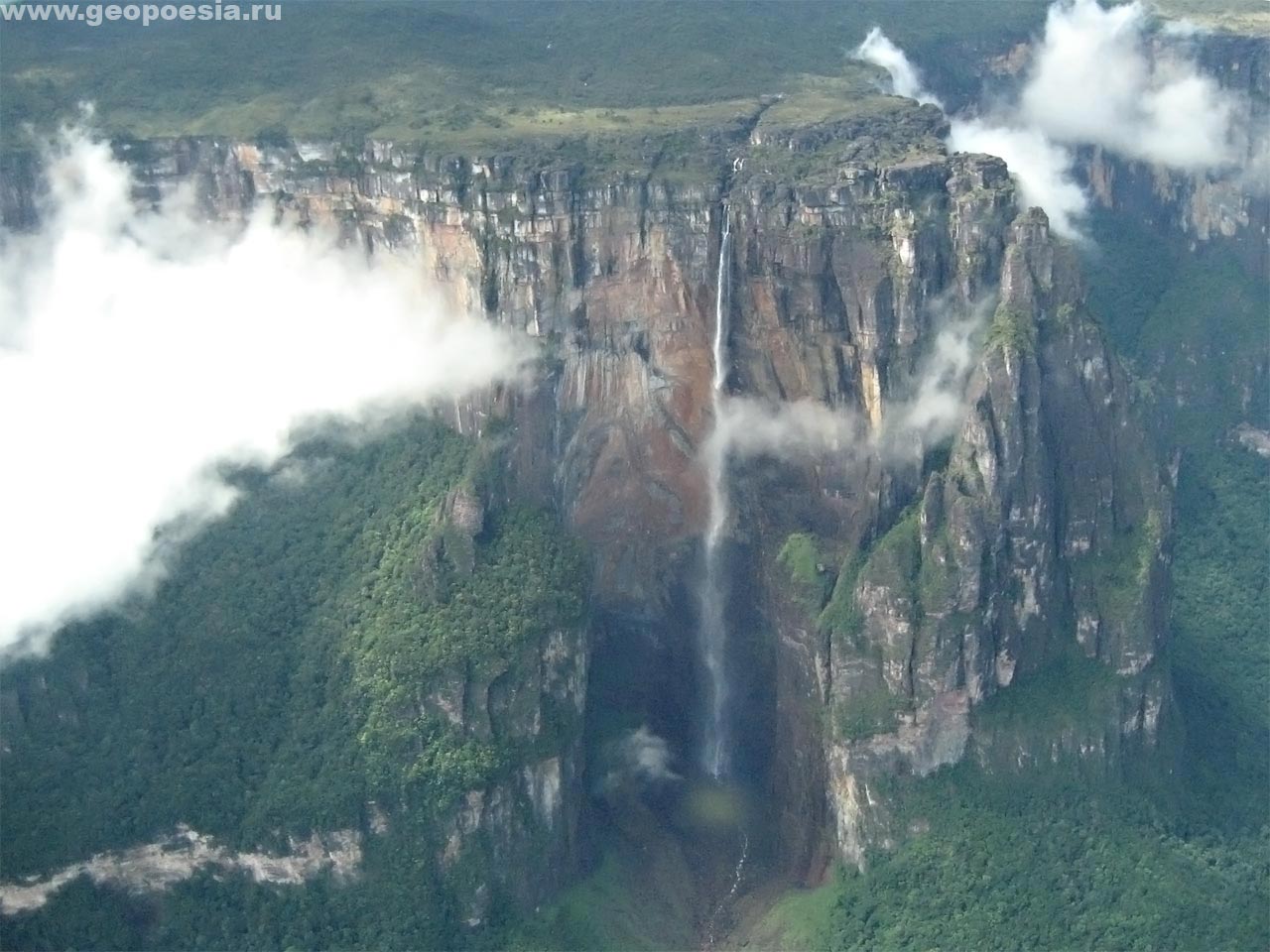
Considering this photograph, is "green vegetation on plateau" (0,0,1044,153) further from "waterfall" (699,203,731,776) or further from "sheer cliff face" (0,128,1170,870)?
"waterfall" (699,203,731,776)

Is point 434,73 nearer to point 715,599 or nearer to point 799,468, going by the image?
point 799,468

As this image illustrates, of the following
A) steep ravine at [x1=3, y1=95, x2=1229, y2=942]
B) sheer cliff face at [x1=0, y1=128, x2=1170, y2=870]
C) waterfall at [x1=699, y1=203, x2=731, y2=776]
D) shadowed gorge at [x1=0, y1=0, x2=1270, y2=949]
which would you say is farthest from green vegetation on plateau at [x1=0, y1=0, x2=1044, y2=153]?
waterfall at [x1=699, y1=203, x2=731, y2=776]

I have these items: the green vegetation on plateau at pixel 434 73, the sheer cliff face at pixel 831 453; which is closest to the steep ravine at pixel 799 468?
the sheer cliff face at pixel 831 453

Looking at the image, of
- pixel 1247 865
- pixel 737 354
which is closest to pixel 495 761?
pixel 737 354

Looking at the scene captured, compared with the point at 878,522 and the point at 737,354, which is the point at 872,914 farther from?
the point at 737,354

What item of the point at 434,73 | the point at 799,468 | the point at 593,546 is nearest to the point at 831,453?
the point at 799,468
